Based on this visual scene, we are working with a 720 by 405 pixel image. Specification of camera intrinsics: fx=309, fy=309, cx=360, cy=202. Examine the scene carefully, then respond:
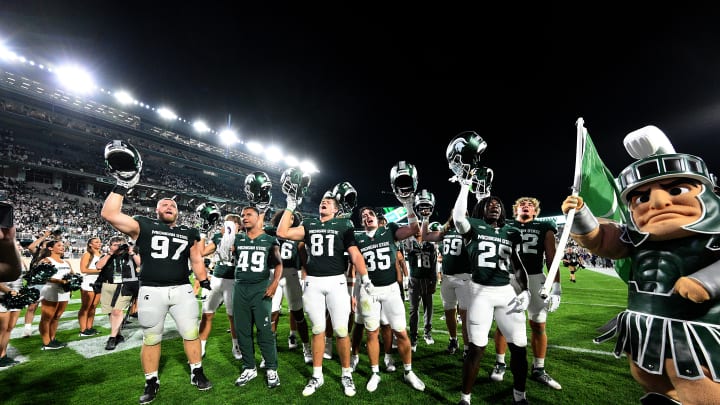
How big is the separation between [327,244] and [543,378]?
3661 mm

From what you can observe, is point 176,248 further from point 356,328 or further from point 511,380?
point 511,380

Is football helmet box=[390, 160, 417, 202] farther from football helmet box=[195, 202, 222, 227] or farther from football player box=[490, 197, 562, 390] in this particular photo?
football helmet box=[195, 202, 222, 227]

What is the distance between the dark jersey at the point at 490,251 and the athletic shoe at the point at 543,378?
1.75m

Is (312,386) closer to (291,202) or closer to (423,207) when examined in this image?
(291,202)

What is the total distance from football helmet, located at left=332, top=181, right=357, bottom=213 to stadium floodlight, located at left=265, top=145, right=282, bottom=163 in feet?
163

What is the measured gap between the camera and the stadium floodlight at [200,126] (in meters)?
48.4

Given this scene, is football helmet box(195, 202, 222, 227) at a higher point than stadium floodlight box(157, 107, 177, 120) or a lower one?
lower

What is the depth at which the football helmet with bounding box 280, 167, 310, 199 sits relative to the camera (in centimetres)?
495

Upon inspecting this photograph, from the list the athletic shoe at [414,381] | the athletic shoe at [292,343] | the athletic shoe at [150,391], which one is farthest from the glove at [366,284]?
the athletic shoe at [150,391]

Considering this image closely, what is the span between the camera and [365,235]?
505 centimetres

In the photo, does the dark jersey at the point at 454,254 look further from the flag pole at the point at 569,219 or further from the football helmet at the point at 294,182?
the flag pole at the point at 569,219

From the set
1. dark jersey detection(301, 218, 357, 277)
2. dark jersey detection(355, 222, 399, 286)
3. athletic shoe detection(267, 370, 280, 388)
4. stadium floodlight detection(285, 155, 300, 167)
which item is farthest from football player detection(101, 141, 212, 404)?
stadium floodlight detection(285, 155, 300, 167)

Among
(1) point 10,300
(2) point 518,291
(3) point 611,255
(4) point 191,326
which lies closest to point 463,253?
(2) point 518,291

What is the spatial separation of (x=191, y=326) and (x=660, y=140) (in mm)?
5578
